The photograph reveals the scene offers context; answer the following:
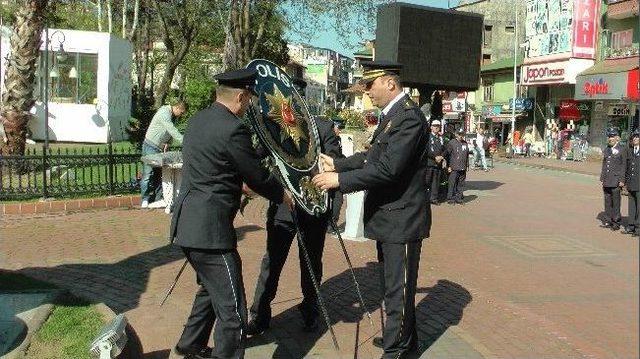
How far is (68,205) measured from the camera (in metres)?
11.4

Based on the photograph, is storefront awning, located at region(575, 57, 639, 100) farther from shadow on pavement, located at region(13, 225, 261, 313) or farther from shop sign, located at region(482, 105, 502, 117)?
shadow on pavement, located at region(13, 225, 261, 313)

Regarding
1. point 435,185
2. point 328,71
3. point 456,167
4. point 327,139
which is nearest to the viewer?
point 327,139

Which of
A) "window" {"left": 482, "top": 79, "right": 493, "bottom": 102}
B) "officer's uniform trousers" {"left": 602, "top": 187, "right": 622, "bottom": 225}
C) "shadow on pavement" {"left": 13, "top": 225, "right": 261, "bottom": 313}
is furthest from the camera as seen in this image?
"window" {"left": 482, "top": 79, "right": 493, "bottom": 102}

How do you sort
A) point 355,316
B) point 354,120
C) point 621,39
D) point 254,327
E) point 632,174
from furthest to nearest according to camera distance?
point 621,39
point 354,120
point 632,174
point 355,316
point 254,327

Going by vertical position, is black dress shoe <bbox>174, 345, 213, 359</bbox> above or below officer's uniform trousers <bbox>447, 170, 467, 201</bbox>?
below

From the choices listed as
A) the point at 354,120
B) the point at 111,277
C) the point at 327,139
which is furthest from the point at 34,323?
the point at 354,120

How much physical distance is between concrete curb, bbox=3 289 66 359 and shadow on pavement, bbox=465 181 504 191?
50.1 feet

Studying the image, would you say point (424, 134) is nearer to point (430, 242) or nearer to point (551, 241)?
point (430, 242)

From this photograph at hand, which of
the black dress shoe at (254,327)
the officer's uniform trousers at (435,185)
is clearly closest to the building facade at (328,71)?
the officer's uniform trousers at (435,185)

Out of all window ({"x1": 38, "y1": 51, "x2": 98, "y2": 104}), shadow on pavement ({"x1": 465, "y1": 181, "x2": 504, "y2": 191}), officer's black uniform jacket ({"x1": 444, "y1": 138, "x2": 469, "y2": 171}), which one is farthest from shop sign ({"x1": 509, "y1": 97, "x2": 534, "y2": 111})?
officer's black uniform jacket ({"x1": 444, "y1": 138, "x2": 469, "y2": 171})

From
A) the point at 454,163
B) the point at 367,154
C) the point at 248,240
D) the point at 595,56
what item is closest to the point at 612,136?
the point at 454,163

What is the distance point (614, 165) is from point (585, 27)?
31173mm

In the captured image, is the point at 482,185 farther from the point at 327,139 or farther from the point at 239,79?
the point at 239,79

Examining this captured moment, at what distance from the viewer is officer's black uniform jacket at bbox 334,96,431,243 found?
461cm
